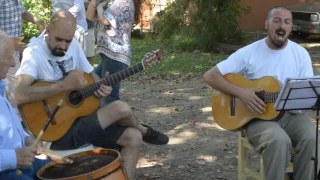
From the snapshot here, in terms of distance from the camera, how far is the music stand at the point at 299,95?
3693mm

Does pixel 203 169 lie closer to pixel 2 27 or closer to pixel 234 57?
pixel 234 57

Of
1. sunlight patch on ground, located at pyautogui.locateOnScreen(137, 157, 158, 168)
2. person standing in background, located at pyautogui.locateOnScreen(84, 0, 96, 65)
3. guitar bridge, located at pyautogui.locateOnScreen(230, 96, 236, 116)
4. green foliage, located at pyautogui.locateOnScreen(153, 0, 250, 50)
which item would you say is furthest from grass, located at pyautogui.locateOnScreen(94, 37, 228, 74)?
guitar bridge, located at pyautogui.locateOnScreen(230, 96, 236, 116)

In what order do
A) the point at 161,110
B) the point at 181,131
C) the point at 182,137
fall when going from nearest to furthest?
the point at 182,137, the point at 181,131, the point at 161,110

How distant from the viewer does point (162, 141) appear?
4711 mm

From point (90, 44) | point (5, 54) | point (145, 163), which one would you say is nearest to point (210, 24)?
point (90, 44)

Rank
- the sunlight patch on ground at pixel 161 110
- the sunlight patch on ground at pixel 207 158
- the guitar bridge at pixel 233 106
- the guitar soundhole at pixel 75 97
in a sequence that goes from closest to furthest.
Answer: the guitar soundhole at pixel 75 97
the guitar bridge at pixel 233 106
the sunlight patch on ground at pixel 207 158
the sunlight patch on ground at pixel 161 110

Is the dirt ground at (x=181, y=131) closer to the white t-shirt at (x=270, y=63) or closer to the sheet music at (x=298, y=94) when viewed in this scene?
the white t-shirt at (x=270, y=63)

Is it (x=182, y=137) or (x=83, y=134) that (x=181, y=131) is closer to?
(x=182, y=137)

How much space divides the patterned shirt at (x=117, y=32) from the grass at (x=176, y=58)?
3.96 metres

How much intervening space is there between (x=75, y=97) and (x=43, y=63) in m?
0.35

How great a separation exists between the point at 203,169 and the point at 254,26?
405 inches

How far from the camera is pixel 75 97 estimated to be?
13.7ft

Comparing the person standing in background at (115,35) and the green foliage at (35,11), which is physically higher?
the person standing in background at (115,35)

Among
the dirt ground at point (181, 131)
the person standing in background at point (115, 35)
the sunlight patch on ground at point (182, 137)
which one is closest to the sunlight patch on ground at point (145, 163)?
the dirt ground at point (181, 131)
